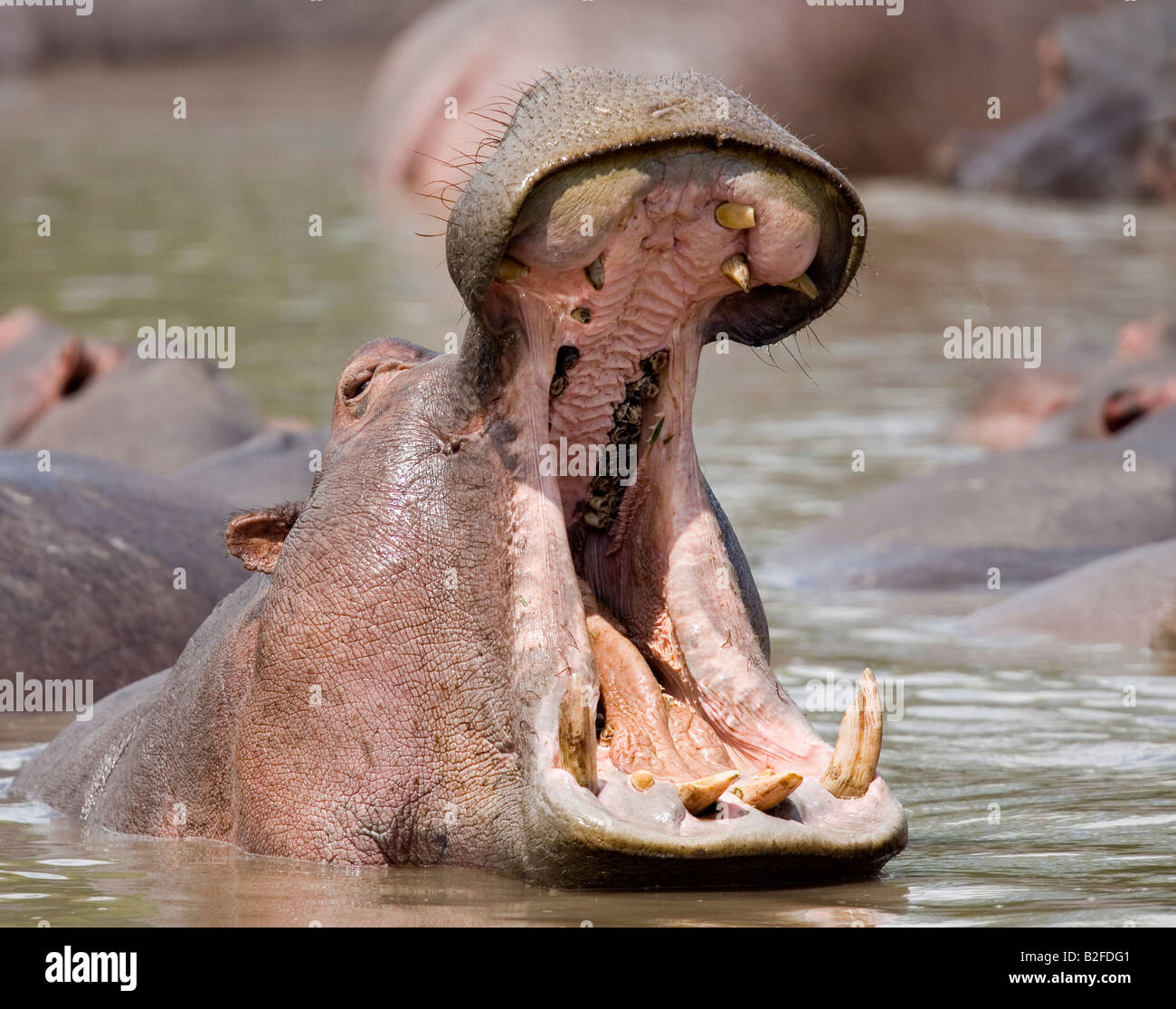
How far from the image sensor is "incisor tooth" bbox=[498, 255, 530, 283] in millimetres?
4324

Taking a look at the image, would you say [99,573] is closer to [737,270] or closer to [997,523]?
[737,270]

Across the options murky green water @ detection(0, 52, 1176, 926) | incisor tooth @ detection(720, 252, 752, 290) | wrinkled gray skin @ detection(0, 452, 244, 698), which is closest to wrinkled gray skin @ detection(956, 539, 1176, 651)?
murky green water @ detection(0, 52, 1176, 926)

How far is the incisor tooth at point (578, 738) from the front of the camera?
13.7 feet

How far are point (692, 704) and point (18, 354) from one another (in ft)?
24.2

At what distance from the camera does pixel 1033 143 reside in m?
22.5

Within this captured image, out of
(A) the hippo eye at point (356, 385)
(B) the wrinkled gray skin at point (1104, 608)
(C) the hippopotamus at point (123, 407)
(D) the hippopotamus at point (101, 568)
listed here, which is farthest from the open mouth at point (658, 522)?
(C) the hippopotamus at point (123, 407)

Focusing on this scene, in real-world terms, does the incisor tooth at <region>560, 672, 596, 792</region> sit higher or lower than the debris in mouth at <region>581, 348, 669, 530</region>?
lower

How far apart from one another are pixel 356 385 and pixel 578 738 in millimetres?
1144

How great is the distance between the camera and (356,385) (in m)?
5.00

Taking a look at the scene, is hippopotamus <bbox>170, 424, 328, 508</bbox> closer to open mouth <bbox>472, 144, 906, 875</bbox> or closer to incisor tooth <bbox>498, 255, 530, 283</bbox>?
open mouth <bbox>472, 144, 906, 875</bbox>

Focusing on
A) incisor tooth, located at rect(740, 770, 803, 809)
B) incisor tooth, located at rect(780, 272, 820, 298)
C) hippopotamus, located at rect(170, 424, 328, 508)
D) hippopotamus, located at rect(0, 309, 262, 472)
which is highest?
hippopotamus, located at rect(0, 309, 262, 472)

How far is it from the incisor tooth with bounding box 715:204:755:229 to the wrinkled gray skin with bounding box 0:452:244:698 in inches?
134

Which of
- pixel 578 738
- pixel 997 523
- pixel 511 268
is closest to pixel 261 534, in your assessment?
pixel 511 268
